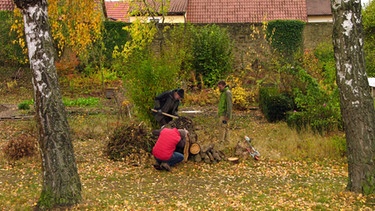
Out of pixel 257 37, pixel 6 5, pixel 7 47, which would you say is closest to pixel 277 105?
pixel 257 37

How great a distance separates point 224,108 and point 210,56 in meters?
8.57

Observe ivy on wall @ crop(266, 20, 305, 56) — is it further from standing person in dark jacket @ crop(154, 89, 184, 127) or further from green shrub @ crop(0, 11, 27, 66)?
standing person in dark jacket @ crop(154, 89, 184, 127)

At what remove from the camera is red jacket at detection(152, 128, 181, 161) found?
33.7ft

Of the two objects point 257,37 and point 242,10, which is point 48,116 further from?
point 242,10

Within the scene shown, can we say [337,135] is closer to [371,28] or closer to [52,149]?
[52,149]

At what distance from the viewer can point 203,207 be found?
7621 mm

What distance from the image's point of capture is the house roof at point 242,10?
3303cm

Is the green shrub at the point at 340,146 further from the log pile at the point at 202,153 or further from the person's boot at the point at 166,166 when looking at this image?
the person's boot at the point at 166,166

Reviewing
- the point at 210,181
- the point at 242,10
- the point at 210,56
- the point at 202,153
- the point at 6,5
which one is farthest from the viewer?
the point at 242,10

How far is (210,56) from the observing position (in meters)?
20.9

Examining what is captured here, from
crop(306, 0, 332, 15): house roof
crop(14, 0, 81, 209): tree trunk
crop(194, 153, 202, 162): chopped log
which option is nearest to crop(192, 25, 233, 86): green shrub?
crop(194, 153, 202, 162): chopped log

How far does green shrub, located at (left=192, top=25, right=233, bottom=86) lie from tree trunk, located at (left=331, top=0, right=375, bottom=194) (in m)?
13.2

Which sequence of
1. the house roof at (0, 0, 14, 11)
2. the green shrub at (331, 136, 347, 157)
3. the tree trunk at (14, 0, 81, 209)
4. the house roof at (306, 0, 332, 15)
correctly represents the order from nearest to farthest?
the tree trunk at (14, 0, 81, 209) → the green shrub at (331, 136, 347, 157) → the house roof at (0, 0, 14, 11) → the house roof at (306, 0, 332, 15)

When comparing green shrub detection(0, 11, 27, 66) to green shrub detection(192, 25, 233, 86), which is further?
green shrub detection(0, 11, 27, 66)
